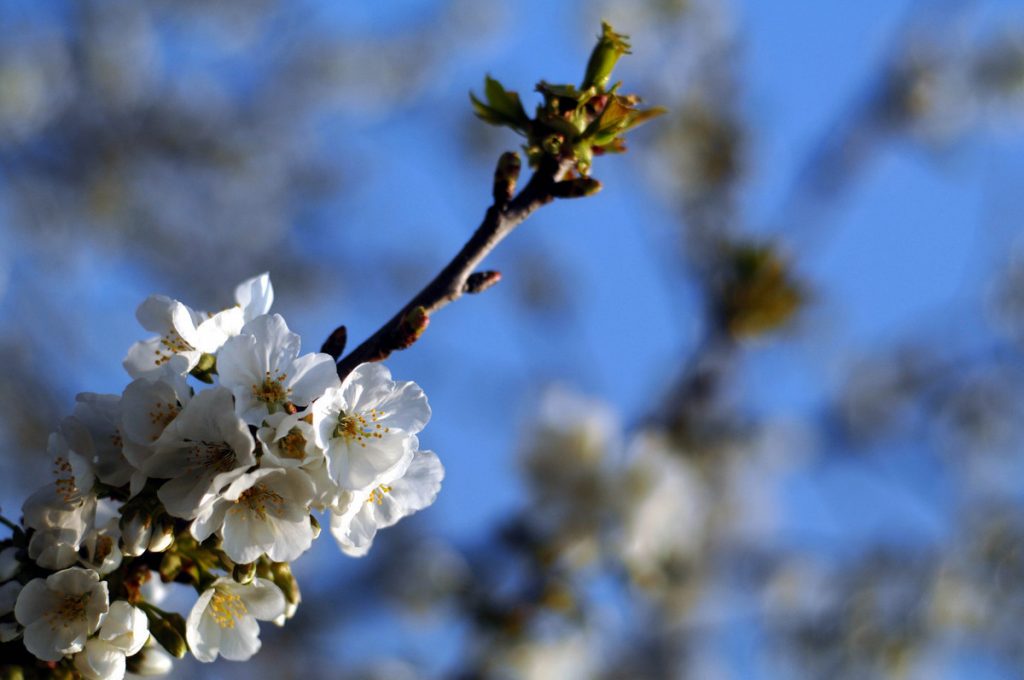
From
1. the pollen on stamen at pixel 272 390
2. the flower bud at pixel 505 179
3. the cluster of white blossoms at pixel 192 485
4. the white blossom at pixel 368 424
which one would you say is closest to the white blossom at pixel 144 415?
the cluster of white blossoms at pixel 192 485

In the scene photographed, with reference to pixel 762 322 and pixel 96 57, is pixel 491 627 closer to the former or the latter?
pixel 762 322

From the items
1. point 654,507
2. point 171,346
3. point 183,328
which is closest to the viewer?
point 183,328

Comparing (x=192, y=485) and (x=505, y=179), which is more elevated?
(x=505, y=179)

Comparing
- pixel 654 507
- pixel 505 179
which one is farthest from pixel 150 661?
pixel 654 507

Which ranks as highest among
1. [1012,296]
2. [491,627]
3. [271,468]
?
[1012,296]

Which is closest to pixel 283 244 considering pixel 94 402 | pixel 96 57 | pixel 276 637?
pixel 96 57

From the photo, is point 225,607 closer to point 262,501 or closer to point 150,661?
point 150,661

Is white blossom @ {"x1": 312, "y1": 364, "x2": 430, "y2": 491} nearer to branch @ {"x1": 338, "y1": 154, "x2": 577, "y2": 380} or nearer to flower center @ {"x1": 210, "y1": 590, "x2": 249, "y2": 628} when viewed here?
branch @ {"x1": 338, "y1": 154, "x2": 577, "y2": 380}

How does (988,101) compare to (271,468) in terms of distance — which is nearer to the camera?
(271,468)

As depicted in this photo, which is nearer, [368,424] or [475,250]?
[368,424]
